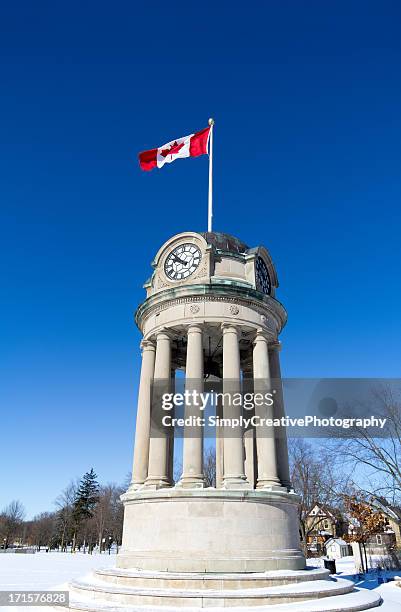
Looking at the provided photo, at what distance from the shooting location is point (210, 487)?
18.5 metres

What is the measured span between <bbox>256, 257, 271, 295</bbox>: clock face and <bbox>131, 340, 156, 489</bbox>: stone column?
6.46 meters

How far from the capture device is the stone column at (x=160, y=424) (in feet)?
64.6

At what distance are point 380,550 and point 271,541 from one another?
132 feet

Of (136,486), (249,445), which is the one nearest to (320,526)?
(249,445)

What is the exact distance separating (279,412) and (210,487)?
5.74m

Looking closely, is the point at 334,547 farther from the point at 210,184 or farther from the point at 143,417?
the point at 210,184

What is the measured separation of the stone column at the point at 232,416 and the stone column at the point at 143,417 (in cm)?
414

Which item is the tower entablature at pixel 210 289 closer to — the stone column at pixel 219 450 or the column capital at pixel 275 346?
the column capital at pixel 275 346

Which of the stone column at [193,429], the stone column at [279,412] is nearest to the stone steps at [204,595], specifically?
the stone column at [193,429]

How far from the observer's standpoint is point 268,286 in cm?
2539

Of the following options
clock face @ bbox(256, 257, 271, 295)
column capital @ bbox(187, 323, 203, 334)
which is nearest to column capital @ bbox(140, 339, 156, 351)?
column capital @ bbox(187, 323, 203, 334)

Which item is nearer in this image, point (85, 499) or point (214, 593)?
point (214, 593)

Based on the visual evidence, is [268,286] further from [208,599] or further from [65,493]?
[65,493]

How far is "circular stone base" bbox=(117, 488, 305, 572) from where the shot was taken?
659 inches
